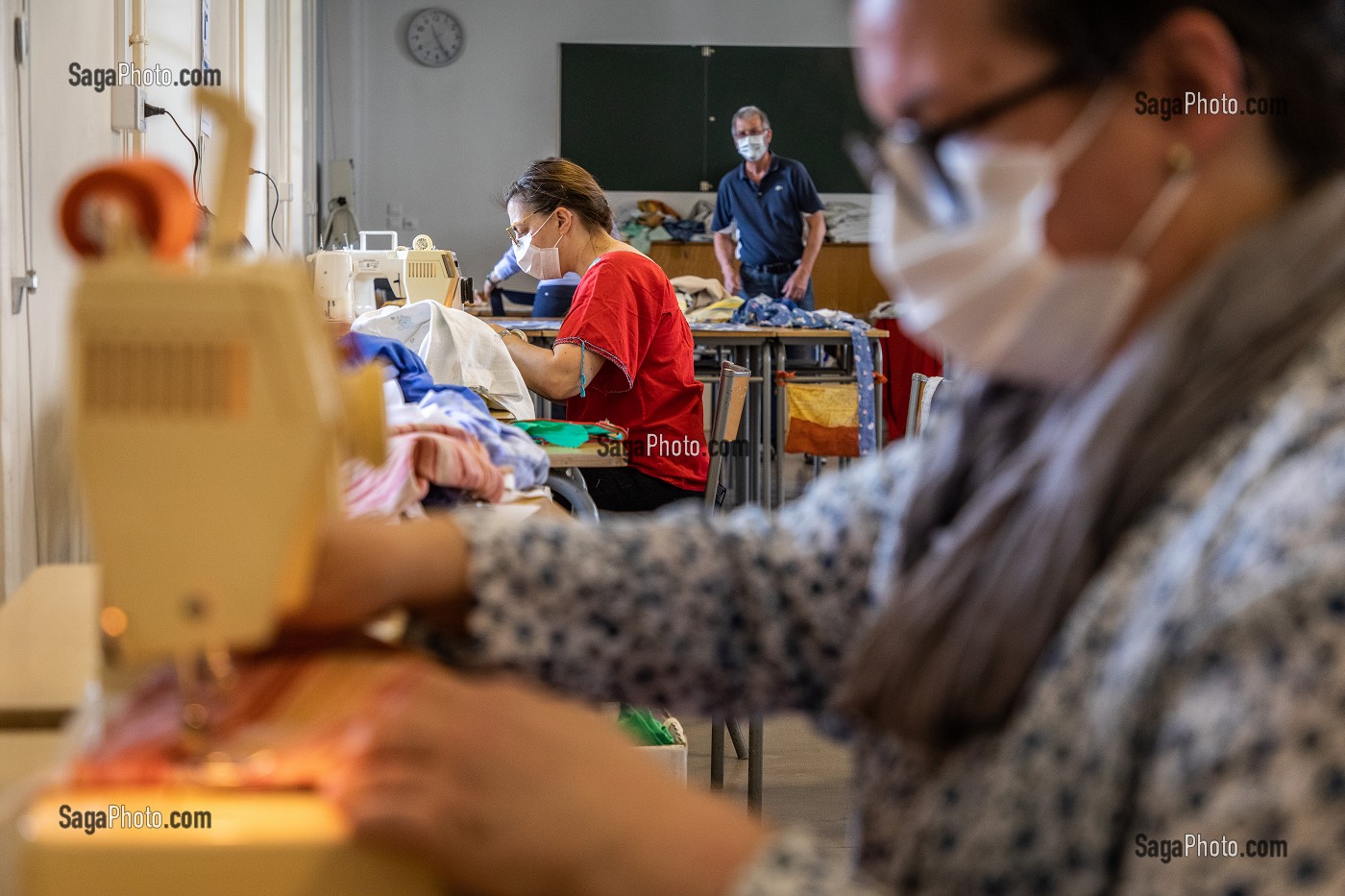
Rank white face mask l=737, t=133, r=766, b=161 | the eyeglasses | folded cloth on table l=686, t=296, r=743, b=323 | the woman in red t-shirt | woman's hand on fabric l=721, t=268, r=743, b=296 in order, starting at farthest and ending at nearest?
1. woman's hand on fabric l=721, t=268, r=743, b=296
2. white face mask l=737, t=133, r=766, b=161
3. folded cloth on table l=686, t=296, r=743, b=323
4. the woman in red t-shirt
5. the eyeglasses

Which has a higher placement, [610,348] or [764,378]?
[610,348]

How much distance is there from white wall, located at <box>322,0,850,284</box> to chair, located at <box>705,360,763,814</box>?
6067 mm

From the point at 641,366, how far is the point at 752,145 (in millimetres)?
3922

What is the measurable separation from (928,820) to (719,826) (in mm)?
146

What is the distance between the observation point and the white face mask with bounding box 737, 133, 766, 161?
6.95 meters

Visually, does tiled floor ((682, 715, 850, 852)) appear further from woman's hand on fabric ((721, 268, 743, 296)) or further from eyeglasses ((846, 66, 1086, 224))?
woman's hand on fabric ((721, 268, 743, 296))

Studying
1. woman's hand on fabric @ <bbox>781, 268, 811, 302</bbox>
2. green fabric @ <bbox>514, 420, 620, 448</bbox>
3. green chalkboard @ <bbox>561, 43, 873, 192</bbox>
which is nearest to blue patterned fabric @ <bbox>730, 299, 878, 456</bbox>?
woman's hand on fabric @ <bbox>781, 268, 811, 302</bbox>

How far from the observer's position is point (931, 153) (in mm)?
744

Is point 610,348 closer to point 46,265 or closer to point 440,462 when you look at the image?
point 46,265

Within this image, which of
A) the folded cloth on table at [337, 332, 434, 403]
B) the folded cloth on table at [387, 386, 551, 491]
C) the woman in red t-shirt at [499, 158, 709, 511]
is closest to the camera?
the folded cloth on table at [387, 386, 551, 491]

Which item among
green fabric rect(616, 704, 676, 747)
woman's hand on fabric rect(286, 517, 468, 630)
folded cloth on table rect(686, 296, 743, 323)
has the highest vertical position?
folded cloth on table rect(686, 296, 743, 323)

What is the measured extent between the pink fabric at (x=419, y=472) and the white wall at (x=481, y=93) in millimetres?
7241

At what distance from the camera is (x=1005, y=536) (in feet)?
2.24

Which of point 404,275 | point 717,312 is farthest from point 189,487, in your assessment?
point 717,312
